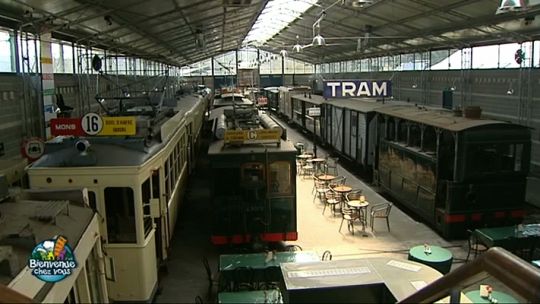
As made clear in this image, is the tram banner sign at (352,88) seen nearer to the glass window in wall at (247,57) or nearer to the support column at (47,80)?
the support column at (47,80)

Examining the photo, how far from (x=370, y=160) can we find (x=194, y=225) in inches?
264

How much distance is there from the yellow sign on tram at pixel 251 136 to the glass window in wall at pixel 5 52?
4568 millimetres

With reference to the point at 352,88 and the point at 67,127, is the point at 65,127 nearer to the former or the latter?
the point at 67,127

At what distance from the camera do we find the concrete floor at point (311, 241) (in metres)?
8.15

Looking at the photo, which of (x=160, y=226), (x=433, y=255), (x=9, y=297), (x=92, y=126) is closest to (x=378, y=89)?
(x=433, y=255)

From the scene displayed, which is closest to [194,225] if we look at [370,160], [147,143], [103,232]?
[147,143]

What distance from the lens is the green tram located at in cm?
877

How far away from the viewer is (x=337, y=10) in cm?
1939

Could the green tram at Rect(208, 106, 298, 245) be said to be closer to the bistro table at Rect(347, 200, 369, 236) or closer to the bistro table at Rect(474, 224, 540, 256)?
the bistro table at Rect(347, 200, 369, 236)

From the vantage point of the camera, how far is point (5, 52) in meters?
9.23

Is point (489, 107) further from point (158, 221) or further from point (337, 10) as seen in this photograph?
point (158, 221)

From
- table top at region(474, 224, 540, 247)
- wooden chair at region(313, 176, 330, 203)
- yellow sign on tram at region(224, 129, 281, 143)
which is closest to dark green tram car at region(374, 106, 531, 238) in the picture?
table top at region(474, 224, 540, 247)

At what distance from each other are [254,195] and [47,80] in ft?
17.5

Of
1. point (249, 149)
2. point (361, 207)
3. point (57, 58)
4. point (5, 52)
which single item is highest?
point (57, 58)
